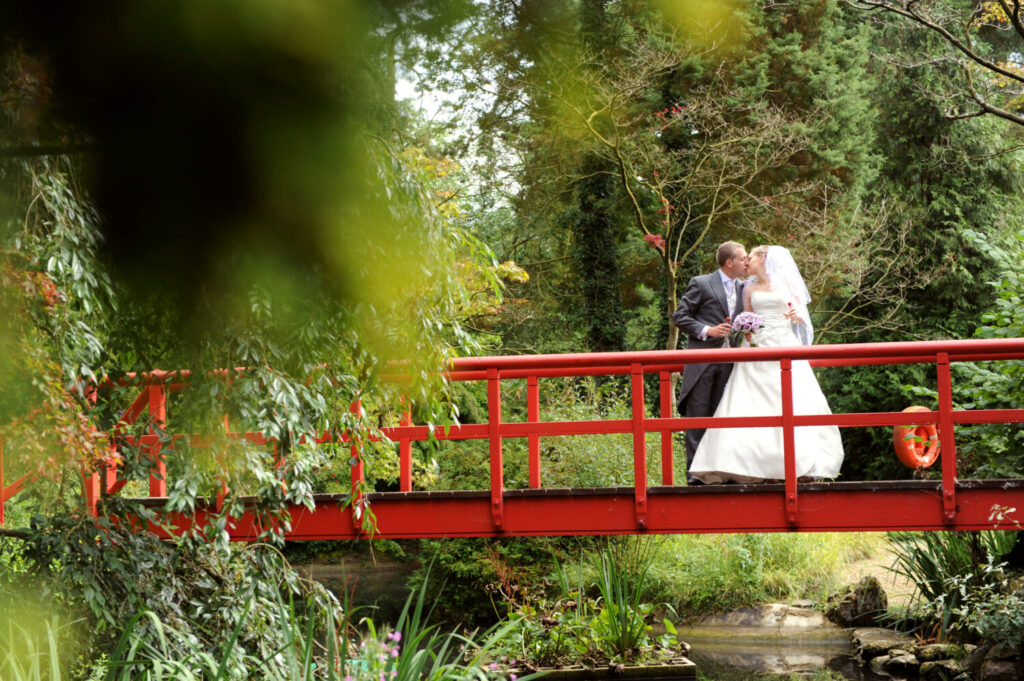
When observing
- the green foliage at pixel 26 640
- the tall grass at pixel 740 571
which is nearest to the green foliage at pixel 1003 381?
the tall grass at pixel 740 571

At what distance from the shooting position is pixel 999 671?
7.34 m

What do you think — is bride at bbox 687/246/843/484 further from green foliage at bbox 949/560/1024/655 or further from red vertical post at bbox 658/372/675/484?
green foliage at bbox 949/560/1024/655

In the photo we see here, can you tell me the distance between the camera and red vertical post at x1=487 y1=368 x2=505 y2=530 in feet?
19.2

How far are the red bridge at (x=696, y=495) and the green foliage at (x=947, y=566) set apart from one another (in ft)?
8.76

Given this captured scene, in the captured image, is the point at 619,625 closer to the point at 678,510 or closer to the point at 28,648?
the point at 678,510

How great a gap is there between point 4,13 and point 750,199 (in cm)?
1465

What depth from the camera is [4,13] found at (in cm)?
78

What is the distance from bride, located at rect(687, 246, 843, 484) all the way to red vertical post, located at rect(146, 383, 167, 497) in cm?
327

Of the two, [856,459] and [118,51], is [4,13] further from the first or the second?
[856,459]

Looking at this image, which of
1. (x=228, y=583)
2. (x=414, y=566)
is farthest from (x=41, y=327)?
(x=414, y=566)

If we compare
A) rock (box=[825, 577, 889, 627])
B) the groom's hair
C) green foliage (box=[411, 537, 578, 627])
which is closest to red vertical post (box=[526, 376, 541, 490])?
the groom's hair

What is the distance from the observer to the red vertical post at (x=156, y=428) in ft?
13.8

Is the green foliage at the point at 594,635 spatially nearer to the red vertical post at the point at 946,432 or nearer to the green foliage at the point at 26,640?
the red vertical post at the point at 946,432

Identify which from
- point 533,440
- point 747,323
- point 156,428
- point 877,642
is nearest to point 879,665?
point 877,642
